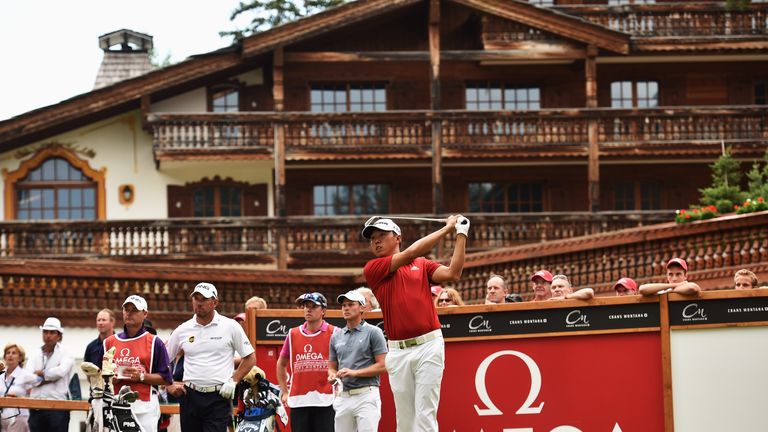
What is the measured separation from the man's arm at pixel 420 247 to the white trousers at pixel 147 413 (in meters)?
2.95

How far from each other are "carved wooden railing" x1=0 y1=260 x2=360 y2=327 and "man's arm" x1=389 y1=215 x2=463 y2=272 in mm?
11933

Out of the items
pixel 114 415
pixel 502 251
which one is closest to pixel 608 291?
pixel 502 251

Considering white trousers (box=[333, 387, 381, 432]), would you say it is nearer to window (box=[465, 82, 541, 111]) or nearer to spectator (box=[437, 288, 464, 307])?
spectator (box=[437, 288, 464, 307])

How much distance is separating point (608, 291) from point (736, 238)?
8.85 ft

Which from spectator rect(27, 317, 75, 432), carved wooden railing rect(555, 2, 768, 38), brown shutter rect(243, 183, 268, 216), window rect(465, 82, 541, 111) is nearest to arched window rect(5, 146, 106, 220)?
brown shutter rect(243, 183, 268, 216)

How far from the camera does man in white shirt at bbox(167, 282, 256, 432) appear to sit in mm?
11711

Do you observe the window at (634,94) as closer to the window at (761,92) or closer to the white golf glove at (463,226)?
the window at (761,92)

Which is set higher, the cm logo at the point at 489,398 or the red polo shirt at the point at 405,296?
the red polo shirt at the point at 405,296

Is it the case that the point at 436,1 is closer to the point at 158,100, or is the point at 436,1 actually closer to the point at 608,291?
the point at 158,100

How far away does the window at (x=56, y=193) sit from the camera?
30.3 m

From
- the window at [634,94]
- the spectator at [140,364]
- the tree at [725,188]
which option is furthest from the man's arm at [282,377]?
the window at [634,94]

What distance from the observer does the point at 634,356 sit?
1163 centimetres

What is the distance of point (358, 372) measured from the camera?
37.5 ft

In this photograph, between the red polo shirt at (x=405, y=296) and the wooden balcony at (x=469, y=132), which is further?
the wooden balcony at (x=469, y=132)
